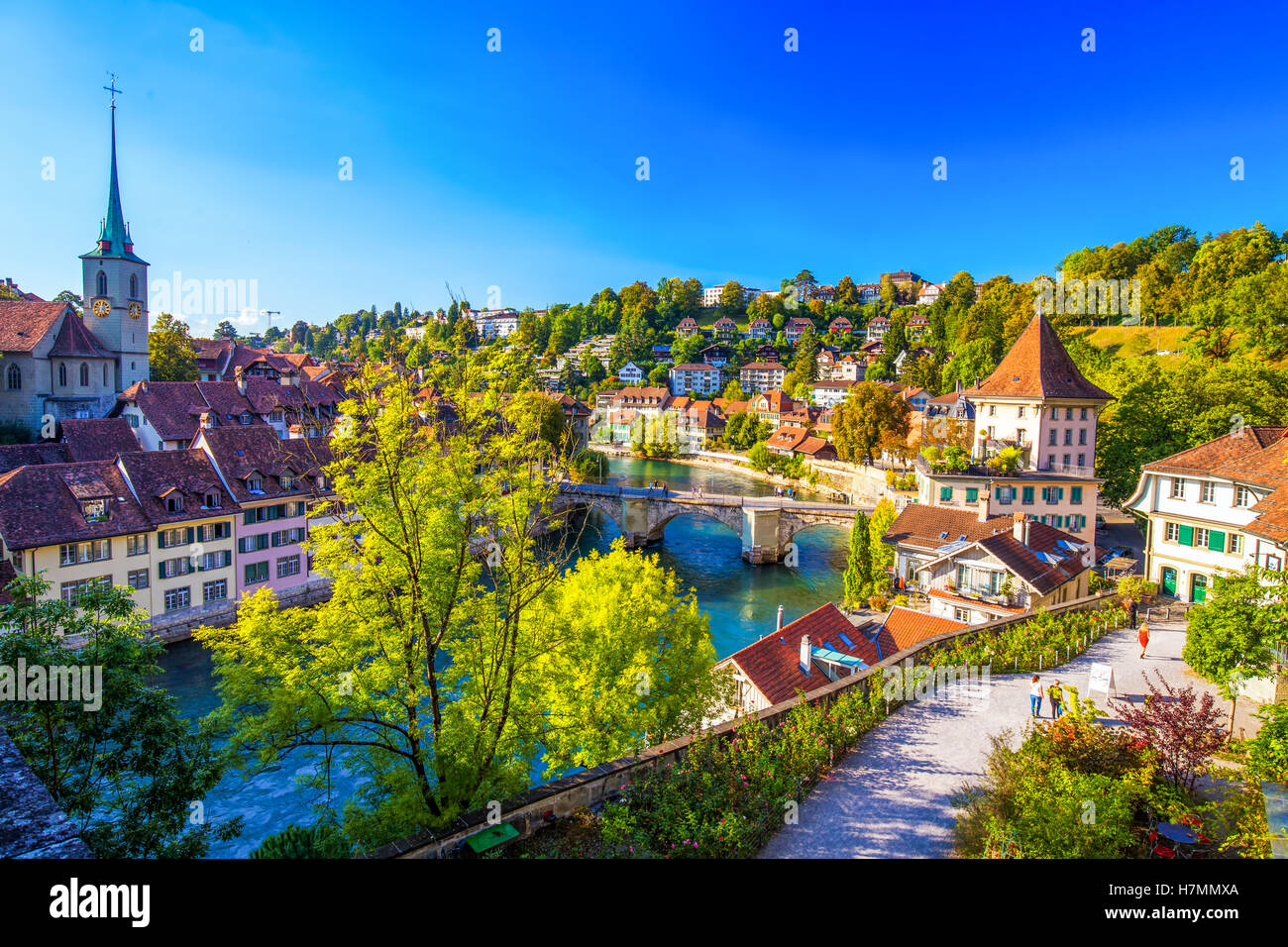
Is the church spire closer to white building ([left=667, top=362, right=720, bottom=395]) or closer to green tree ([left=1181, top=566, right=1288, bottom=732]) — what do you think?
green tree ([left=1181, top=566, right=1288, bottom=732])

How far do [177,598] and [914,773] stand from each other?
28352 mm

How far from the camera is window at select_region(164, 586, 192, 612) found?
29.2m

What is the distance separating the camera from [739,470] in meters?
89.2

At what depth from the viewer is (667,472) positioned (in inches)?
3497

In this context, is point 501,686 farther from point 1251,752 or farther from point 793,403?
point 793,403

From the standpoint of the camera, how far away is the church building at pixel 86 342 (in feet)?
150

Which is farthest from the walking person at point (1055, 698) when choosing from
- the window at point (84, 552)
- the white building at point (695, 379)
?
the white building at point (695, 379)

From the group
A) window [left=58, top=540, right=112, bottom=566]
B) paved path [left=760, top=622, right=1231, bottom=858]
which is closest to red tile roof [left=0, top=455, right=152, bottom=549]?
window [left=58, top=540, right=112, bottom=566]

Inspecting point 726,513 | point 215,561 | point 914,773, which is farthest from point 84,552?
point 726,513

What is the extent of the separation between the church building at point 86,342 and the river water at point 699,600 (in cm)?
2691

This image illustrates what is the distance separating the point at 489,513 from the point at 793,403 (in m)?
97.3

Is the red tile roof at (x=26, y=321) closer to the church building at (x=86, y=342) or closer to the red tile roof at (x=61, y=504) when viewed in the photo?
the church building at (x=86, y=342)
